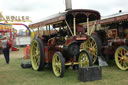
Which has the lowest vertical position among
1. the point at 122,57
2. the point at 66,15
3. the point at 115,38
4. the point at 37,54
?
the point at 122,57

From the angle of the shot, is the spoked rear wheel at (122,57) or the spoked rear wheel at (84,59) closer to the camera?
the spoked rear wheel at (84,59)

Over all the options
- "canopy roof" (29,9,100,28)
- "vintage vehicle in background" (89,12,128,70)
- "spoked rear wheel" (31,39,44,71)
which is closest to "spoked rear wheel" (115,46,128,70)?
"vintage vehicle in background" (89,12,128,70)

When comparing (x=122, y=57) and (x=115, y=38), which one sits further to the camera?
(x=115, y=38)

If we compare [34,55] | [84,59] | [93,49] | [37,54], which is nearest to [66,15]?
[84,59]

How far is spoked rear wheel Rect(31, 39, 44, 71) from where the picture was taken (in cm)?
604

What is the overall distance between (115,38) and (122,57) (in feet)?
3.60

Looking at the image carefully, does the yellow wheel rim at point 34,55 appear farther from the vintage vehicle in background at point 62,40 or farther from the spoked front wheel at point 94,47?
the spoked front wheel at point 94,47

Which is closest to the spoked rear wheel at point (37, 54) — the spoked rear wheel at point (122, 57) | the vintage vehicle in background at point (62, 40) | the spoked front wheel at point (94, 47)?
the vintage vehicle in background at point (62, 40)

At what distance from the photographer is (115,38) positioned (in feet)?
22.7

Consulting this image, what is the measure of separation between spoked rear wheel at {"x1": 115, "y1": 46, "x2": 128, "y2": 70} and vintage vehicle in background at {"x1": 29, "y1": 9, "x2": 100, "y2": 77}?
1.29 meters

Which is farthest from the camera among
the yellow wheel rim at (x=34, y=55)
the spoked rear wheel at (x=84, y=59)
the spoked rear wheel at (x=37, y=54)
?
the yellow wheel rim at (x=34, y=55)

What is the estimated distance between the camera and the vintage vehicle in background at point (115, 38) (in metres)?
6.16

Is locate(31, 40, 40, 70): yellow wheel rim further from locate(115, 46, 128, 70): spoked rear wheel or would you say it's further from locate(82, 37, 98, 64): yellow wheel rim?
locate(115, 46, 128, 70): spoked rear wheel

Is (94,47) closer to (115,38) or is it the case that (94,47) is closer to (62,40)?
(115,38)
